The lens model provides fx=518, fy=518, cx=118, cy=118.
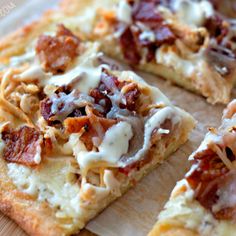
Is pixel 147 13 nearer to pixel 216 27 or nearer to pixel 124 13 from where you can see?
pixel 124 13

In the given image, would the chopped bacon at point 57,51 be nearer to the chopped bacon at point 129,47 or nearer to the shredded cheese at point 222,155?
the chopped bacon at point 129,47

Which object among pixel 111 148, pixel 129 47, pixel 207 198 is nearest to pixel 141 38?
pixel 129 47

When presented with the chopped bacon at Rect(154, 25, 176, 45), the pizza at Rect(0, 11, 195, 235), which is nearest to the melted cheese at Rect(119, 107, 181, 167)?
the pizza at Rect(0, 11, 195, 235)

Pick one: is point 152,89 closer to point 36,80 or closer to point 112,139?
point 112,139

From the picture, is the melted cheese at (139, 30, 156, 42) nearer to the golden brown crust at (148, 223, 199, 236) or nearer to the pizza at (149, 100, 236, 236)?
the pizza at (149, 100, 236, 236)

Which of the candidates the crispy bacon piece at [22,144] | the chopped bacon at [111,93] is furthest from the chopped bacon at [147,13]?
the crispy bacon piece at [22,144]

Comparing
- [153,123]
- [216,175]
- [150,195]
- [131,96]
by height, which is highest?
[131,96]
